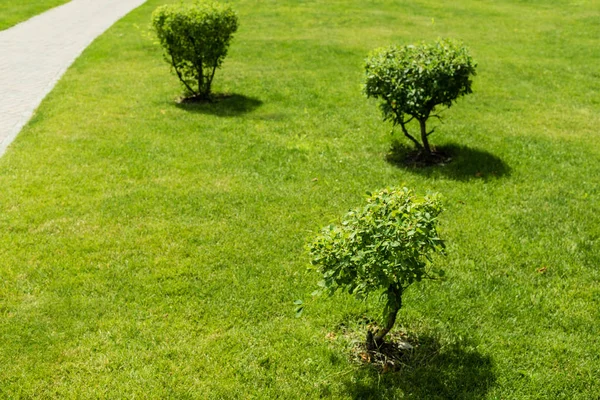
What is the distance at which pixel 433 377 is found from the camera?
457cm

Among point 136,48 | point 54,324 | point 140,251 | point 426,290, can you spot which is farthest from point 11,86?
point 426,290

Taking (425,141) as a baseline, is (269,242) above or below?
below

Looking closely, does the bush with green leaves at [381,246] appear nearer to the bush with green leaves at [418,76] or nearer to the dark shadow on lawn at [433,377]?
the dark shadow on lawn at [433,377]

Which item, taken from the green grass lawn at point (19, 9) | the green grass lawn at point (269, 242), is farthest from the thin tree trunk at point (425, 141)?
the green grass lawn at point (19, 9)

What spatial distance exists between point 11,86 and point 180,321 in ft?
31.6

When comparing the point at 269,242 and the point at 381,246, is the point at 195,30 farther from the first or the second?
the point at 381,246

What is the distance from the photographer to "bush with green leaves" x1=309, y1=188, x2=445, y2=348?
4195 millimetres

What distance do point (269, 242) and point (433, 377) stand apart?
246cm

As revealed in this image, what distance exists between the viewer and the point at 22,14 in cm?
2191

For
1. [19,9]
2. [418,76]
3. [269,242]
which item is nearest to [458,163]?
[418,76]

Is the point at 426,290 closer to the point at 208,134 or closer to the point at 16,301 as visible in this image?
the point at 16,301

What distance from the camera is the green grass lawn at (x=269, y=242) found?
4648 millimetres

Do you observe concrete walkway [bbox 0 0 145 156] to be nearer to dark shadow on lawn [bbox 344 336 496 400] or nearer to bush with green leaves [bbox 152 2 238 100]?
bush with green leaves [bbox 152 2 238 100]

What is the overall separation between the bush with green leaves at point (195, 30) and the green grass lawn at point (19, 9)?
37.6 ft
